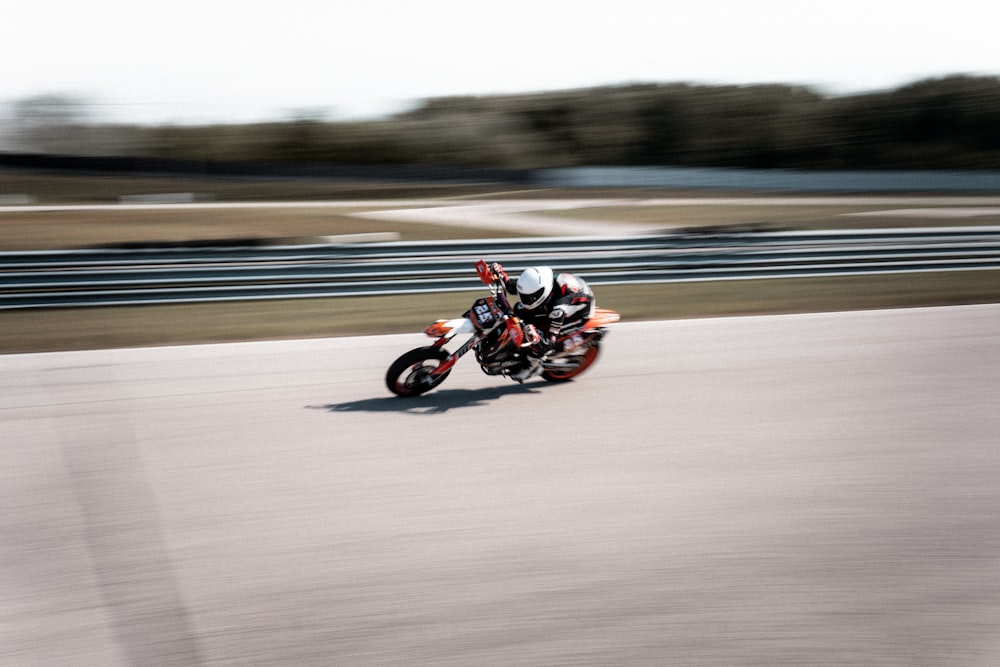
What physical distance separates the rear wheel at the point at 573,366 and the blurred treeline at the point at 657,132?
2913 cm

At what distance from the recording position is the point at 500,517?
16.4 feet

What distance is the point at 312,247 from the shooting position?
11953 millimetres

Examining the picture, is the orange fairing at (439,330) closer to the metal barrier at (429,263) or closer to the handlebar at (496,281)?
the handlebar at (496,281)

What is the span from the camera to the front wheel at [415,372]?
7422 mm

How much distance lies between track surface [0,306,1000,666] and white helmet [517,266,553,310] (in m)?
0.85

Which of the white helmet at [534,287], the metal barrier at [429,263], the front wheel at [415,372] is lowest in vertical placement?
the front wheel at [415,372]

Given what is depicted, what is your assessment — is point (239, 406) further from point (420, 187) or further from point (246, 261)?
point (420, 187)

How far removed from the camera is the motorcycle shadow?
23.7 feet

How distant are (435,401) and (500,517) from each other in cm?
261

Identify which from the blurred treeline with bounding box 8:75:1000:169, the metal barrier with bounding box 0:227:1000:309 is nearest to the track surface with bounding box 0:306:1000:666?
the metal barrier with bounding box 0:227:1000:309

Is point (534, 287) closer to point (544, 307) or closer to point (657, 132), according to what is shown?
point (544, 307)

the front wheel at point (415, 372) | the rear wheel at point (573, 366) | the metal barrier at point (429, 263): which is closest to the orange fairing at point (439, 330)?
the front wheel at point (415, 372)

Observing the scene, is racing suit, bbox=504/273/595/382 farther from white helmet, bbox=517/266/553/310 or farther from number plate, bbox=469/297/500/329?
number plate, bbox=469/297/500/329

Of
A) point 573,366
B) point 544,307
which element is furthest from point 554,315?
point 573,366
